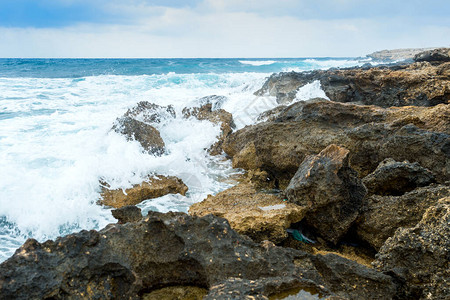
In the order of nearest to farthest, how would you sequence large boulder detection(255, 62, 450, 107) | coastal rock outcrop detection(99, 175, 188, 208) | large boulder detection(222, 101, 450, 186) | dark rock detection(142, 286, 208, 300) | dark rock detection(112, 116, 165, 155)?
dark rock detection(142, 286, 208, 300) → large boulder detection(222, 101, 450, 186) → coastal rock outcrop detection(99, 175, 188, 208) → large boulder detection(255, 62, 450, 107) → dark rock detection(112, 116, 165, 155)

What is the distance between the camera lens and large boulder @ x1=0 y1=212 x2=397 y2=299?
5.32 ft

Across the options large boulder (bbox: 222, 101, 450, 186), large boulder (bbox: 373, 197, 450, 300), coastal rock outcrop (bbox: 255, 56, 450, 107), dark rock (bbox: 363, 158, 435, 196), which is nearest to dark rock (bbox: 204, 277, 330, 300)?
large boulder (bbox: 373, 197, 450, 300)

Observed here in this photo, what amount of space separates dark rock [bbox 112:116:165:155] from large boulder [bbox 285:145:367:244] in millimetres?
4184

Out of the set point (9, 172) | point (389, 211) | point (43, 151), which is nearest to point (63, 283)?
point (389, 211)

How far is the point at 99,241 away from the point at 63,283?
29 cm

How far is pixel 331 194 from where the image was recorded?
9.38 feet

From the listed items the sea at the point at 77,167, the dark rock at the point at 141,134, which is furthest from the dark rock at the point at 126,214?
the dark rock at the point at 141,134

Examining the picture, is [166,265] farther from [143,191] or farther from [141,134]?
[141,134]

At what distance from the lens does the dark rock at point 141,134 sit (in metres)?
6.55

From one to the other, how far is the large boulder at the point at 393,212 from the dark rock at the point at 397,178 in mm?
263

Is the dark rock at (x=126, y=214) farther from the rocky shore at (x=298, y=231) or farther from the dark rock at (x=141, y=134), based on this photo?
the dark rock at (x=141, y=134)

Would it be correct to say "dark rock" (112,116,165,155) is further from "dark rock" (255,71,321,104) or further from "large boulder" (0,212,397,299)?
"dark rock" (255,71,321,104)

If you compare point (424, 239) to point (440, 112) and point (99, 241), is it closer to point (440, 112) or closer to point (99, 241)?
point (99, 241)

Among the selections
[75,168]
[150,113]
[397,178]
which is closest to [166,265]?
[397,178]
